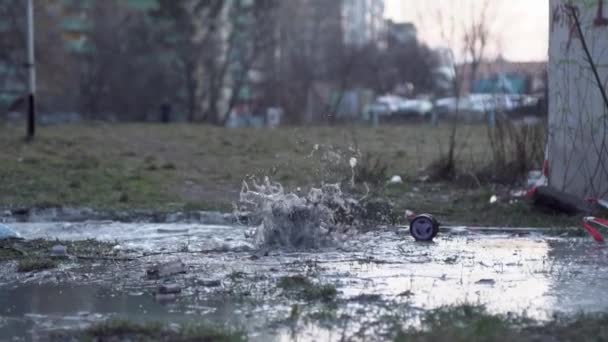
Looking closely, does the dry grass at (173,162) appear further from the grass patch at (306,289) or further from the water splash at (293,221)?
the grass patch at (306,289)

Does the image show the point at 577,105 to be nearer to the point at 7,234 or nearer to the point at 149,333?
the point at 7,234

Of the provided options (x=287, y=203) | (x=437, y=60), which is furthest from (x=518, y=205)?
(x=437, y=60)

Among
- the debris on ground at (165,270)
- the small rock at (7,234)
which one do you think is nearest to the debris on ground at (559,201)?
the debris on ground at (165,270)

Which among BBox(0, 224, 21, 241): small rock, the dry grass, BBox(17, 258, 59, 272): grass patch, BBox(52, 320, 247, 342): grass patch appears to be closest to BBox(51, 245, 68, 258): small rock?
BBox(17, 258, 59, 272): grass patch

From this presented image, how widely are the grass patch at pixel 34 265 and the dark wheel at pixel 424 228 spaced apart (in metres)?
3.45

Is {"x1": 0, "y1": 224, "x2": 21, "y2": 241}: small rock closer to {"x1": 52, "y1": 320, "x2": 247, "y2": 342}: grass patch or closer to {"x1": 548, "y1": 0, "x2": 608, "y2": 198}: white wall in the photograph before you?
{"x1": 52, "y1": 320, "x2": 247, "y2": 342}: grass patch

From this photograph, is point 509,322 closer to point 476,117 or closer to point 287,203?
point 287,203

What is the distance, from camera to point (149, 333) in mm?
5922

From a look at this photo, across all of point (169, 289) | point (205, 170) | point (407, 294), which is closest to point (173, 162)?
point (205, 170)

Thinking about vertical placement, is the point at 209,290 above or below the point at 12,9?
below

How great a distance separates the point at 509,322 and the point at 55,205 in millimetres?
7593

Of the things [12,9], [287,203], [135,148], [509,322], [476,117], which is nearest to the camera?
[509,322]

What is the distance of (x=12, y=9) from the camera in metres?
36.6

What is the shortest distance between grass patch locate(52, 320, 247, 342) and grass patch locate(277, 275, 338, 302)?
103 cm
